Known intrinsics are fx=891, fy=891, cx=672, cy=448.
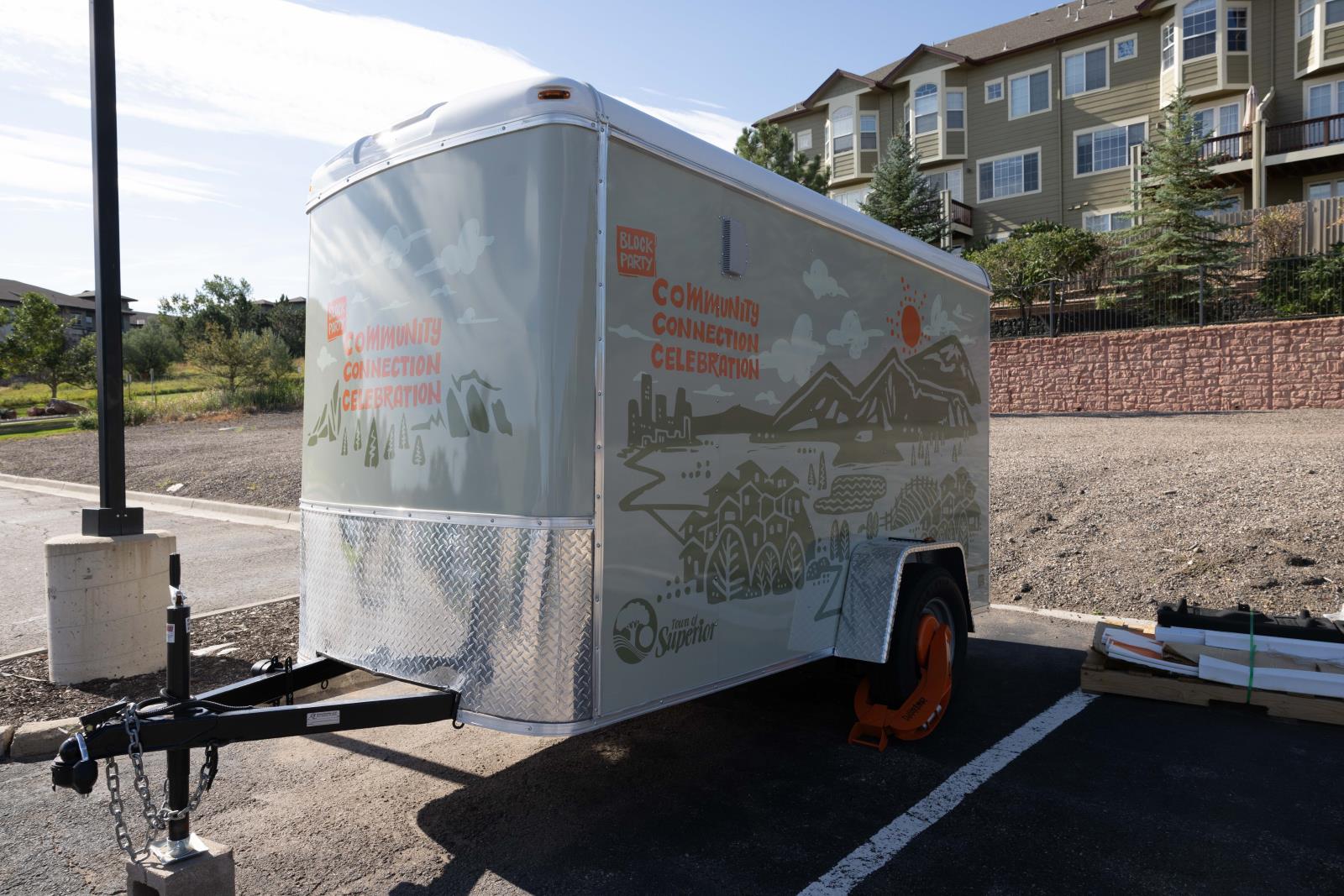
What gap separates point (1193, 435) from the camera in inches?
496

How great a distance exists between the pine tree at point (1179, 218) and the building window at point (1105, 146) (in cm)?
449

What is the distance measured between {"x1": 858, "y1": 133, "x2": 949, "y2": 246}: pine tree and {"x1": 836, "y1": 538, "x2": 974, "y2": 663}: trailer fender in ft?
83.3

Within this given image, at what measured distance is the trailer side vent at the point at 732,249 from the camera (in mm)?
3934

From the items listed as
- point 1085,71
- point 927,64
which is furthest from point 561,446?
point 927,64

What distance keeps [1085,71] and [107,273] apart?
105 feet

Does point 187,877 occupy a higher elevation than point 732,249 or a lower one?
lower

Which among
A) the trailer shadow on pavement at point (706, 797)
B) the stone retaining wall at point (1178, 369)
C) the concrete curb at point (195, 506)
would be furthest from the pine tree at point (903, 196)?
the trailer shadow on pavement at point (706, 797)

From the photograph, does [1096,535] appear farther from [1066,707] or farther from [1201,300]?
[1201,300]

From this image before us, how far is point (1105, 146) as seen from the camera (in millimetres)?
29344

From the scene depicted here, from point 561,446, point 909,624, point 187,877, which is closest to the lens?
point 187,877

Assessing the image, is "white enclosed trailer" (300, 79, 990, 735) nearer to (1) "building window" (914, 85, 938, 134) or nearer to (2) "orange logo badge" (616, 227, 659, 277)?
(2) "orange logo badge" (616, 227, 659, 277)

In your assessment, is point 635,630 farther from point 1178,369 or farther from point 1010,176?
point 1010,176

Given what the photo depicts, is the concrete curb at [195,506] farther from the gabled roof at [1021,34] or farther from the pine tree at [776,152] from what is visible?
the gabled roof at [1021,34]

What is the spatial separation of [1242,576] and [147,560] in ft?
27.6
